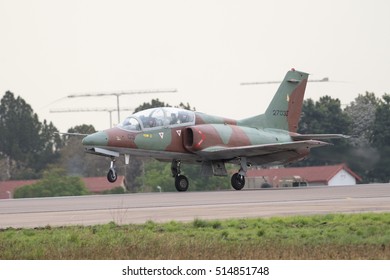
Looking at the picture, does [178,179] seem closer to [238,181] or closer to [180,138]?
[180,138]

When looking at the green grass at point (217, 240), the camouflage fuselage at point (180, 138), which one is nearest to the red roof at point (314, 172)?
the camouflage fuselage at point (180, 138)

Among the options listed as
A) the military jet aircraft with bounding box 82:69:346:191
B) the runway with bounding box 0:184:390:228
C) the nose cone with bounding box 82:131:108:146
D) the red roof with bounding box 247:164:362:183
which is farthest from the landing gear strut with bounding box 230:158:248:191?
the red roof with bounding box 247:164:362:183

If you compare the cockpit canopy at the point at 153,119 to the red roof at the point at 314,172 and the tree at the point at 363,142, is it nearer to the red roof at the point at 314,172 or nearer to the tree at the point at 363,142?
the tree at the point at 363,142

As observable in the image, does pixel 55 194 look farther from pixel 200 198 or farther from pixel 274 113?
pixel 200 198

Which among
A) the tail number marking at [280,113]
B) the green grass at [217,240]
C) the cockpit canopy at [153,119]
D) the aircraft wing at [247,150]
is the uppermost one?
the tail number marking at [280,113]

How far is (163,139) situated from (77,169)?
3980 cm

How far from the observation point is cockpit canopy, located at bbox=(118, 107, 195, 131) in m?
34.4

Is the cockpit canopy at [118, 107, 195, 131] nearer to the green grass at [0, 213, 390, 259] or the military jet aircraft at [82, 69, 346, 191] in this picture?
the military jet aircraft at [82, 69, 346, 191]

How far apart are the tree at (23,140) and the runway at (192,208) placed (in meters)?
48.6

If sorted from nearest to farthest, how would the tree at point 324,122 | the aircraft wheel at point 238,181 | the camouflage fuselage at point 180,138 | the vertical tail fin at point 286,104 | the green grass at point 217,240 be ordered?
the green grass at point 217,240 → the camouflage fuselage at point 180,138 → the aircraft wheel at point 238,181 → the vertical tail fin at point 286,104 → the tree at point 324,122

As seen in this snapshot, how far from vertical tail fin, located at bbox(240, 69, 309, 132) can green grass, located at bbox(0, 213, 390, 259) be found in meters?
19.3

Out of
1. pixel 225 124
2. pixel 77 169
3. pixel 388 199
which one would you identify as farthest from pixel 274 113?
pixel 77 169

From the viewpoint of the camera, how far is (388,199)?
25656 millimetres

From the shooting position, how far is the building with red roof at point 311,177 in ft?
174
